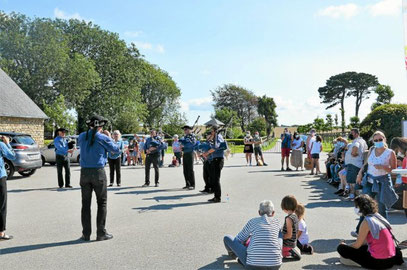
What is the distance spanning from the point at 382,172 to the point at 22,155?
13.5m

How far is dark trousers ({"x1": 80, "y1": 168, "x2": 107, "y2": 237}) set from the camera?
6.83 meters

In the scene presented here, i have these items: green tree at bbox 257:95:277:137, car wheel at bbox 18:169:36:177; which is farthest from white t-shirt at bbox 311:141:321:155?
green tree at bbox 257:95:277:137

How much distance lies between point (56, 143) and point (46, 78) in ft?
115

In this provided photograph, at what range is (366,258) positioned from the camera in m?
5.31

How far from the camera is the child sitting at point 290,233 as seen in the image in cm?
565

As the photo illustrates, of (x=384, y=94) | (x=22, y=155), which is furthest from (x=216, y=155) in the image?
(x=384, y=94)

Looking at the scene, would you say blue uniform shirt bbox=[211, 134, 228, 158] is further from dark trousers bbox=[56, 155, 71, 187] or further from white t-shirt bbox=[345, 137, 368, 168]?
dark trousers bbox=[56, 155, 71, 187]

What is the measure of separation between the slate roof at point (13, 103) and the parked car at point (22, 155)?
13.3 meters

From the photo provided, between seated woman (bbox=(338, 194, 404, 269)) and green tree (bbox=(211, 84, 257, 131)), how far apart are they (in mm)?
96522

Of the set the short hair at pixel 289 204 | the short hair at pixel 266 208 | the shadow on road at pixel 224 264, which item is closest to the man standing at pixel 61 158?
the shadow on road at pixel 224 264

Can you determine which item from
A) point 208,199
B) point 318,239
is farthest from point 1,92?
point 318,239

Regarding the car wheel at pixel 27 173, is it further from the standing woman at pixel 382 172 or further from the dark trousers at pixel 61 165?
the standing woman at pixel 382 172

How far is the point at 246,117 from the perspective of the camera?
104375mm

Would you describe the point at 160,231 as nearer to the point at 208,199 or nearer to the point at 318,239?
the point at 318,239
